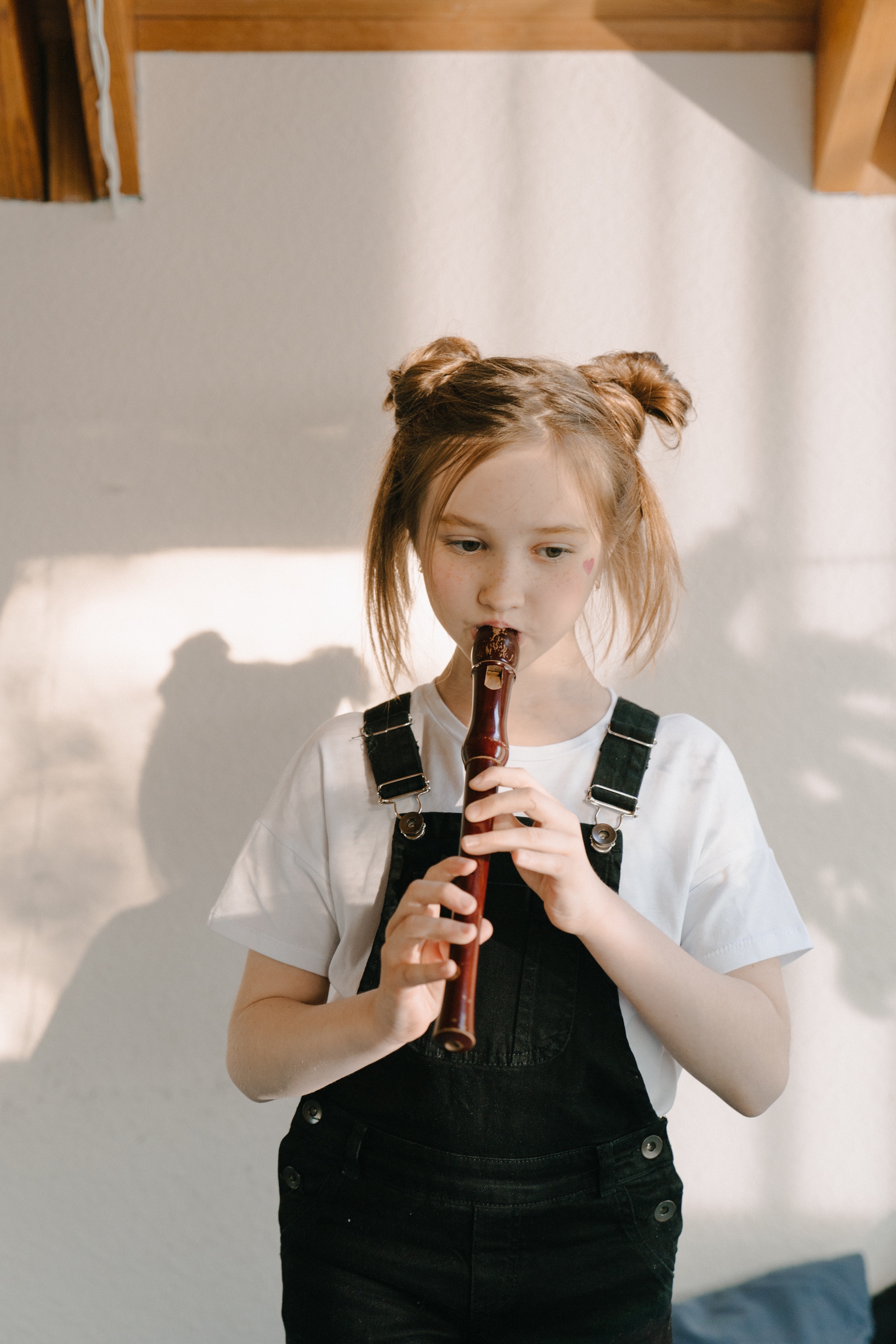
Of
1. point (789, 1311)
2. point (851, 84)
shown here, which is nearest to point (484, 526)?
point (851, 84)

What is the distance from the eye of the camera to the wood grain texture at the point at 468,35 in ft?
5.03

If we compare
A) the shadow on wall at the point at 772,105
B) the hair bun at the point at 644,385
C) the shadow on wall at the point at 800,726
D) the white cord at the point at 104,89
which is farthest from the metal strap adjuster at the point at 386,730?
the shadow on wall at the point at 772,105

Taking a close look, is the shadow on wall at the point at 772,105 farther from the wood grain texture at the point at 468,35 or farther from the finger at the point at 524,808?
the finger at the point at 524,808

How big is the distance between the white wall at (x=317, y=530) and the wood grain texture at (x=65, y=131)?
41 millimetres

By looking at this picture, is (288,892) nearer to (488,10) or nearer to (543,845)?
Result: (543,845)

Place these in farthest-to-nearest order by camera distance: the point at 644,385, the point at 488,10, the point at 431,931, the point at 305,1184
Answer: the point at 488,10 < the point at 644,385 < the point at 305,1184 < the point at 431,931

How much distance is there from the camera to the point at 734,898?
0.96 metres

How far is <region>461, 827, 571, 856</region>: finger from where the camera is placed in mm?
737

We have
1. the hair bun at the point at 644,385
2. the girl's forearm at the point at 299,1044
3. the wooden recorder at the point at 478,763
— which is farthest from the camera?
the hair bun at the point at 644,385

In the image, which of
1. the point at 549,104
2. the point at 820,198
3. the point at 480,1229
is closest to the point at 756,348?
the point at 820,198

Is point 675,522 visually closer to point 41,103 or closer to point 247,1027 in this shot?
point 247,1027

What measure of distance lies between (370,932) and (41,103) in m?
1.36

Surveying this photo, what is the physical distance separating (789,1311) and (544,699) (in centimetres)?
108

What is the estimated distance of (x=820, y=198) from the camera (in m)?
1.55
